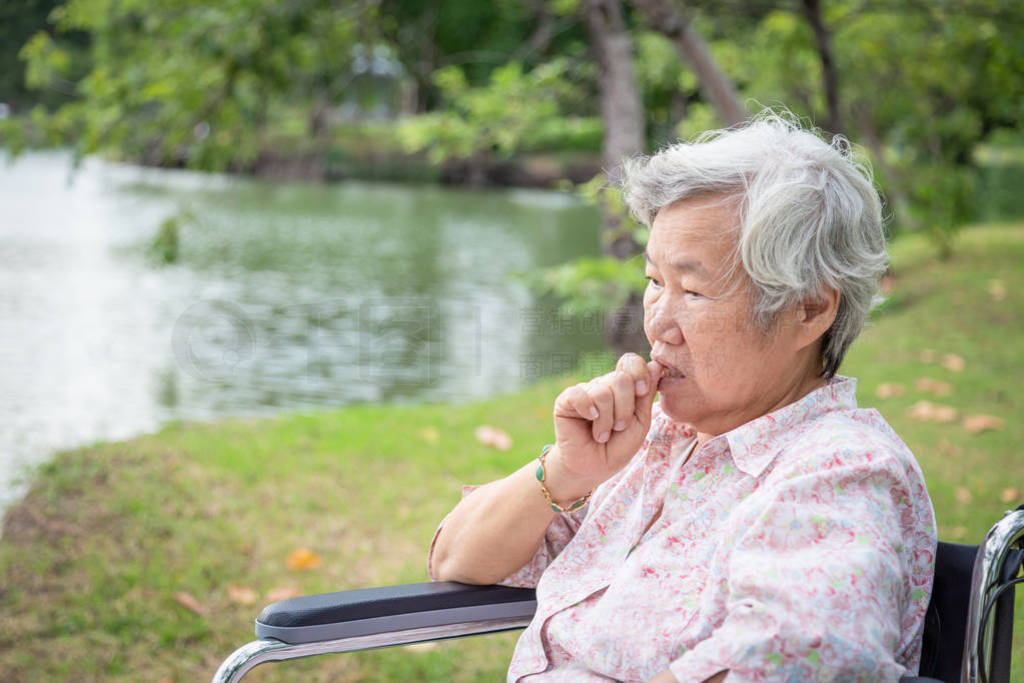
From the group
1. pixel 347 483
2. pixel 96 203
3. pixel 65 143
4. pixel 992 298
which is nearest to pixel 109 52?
pixel 65 143

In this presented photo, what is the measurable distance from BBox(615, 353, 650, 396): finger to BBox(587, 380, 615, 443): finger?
0.12 feet

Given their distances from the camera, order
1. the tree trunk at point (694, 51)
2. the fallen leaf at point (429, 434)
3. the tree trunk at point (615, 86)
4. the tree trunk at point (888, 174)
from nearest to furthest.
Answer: the fallen leaf at point (429, 434) → the tree trunk at point (694, 51) → the tree trunk at point (615, 86) → the tree trunk at point (888, 174)

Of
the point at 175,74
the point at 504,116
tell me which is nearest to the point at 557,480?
the point at 175,74

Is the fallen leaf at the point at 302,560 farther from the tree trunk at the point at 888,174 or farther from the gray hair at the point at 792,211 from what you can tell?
the tree trunk at the point at 888,174

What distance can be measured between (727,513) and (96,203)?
54.3 feet

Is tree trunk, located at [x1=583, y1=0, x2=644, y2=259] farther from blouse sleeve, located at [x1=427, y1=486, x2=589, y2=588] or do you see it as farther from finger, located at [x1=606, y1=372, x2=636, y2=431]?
finger, located at [x1=606, y1=372, x2=636, y2=431]

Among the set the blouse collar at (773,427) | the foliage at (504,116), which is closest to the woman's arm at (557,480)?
the blouse collar at (773,427)

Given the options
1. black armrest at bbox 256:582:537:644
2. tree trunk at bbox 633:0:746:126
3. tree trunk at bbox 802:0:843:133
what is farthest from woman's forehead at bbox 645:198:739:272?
tree trunk at bbox 802:0:843:133

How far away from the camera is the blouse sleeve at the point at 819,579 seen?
1106 mm

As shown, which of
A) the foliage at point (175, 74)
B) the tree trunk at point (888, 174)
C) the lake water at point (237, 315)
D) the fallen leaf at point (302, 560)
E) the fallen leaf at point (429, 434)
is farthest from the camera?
the tree trunk at point (888, 174)

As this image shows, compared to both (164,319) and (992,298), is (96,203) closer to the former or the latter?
(164,319)

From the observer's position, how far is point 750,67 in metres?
10.2

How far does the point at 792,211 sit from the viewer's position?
131 cm

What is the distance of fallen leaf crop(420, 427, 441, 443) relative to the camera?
4477 millimetres
